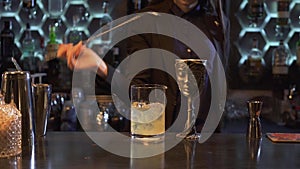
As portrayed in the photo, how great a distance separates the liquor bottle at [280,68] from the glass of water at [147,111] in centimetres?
169

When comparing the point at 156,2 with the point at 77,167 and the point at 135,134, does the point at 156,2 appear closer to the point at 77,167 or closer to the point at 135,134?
the point at 135,134

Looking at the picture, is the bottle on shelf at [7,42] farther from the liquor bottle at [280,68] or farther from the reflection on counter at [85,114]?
the liquor bottle at [280,68]

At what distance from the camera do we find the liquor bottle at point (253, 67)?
9.52 ft

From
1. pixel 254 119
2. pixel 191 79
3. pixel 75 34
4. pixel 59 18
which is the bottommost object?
pixel 254 119

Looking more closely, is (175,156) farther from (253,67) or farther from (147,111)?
(253,67)

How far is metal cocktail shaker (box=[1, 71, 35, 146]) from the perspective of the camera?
122 cm

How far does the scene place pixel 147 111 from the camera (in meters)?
1.28

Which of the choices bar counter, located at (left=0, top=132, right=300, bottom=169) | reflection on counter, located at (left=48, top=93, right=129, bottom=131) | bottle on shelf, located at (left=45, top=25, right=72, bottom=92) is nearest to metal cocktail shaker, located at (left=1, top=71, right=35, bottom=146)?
bar counter, located at (left=0, top=132, right=300, bottom=169)

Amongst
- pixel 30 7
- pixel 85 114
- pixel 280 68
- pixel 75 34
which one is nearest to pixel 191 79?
pixel 85 114

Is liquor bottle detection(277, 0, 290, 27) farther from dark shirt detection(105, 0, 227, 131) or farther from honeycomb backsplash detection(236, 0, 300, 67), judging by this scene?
dark shirt detection(105, 0, 227, 131)

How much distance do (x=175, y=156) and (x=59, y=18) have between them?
2.04m

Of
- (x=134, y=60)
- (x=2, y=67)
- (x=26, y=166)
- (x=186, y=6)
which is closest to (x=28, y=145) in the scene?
(x=26, y=166)

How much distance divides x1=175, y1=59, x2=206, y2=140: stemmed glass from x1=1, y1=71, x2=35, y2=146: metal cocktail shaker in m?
0.40

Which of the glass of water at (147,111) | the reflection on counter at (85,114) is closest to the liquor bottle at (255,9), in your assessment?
the reflection on counter at (85,114)
